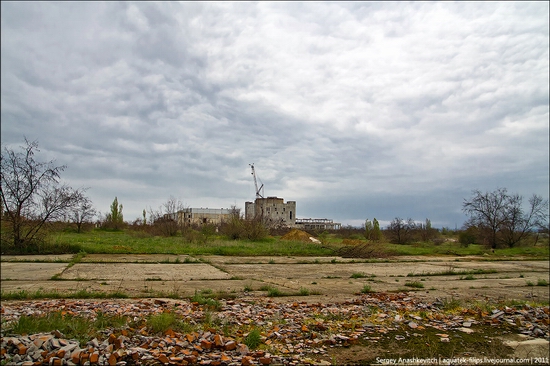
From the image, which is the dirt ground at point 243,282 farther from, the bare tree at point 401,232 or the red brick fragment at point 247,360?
the bare tree at point 401,232

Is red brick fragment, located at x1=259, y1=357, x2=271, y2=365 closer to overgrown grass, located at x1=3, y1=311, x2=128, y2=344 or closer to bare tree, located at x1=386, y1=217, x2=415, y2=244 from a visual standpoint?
overgrown grass, located at x1=3, y1=311, x2=128, y2=344

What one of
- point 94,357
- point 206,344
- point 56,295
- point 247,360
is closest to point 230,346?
point 206,344

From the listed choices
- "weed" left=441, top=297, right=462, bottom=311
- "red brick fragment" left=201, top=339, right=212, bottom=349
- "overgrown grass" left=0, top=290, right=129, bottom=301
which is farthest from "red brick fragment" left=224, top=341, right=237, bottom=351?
"weed" left=441, top=297, right=462, bottom=311

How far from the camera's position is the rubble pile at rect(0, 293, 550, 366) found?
388cm

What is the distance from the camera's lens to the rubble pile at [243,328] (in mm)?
3883

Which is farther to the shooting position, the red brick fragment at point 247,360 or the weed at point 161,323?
the weed at point 161,323

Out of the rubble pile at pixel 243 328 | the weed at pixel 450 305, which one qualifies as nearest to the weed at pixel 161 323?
the rubble pile at pixel 243 328

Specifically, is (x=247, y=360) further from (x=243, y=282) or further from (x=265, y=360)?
(x=243, y=282)

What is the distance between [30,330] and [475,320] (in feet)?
21.2

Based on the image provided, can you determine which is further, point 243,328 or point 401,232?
point 401,232

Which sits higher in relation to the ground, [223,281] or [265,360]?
[265,360]

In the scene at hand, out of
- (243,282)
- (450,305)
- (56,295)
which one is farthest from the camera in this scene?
(243,282)

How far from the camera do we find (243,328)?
511 cm

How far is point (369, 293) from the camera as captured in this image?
8.66 m
